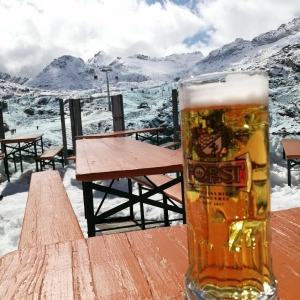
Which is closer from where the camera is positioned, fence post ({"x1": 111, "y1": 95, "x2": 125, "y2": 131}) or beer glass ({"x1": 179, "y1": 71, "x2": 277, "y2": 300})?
beer glass ({"x1": 179, "y1": 71, "x2": 277, "y2": 300})

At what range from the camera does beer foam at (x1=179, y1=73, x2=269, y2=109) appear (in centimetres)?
50

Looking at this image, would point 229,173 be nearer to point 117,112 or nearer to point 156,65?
point 117,112

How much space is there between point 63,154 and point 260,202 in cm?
810

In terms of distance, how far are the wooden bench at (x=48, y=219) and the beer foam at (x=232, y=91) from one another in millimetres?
899

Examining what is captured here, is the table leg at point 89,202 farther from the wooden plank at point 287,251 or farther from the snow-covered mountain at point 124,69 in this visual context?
the snow-covered mountain at point 124,69

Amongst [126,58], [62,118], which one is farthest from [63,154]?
[126,58]

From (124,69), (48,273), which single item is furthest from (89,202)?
(124,69)

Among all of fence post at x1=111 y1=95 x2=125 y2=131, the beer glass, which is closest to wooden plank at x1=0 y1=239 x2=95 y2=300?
the beer glass

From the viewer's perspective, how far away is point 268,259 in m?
0.55

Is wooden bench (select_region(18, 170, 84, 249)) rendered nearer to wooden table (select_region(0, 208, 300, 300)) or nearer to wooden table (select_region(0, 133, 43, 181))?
wooden table (select_region(0, 208, 300, 300))

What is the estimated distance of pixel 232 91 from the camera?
0.50 metres

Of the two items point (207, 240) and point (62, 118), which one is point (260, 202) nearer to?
point (207, 240)

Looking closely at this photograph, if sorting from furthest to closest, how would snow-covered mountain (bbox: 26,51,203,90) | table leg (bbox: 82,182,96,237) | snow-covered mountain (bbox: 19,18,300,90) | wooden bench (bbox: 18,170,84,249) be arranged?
snow-covered mountain (bbox: 26,51,203,90)
snow-covered mountain (bbox: 19,18,300,90)
table leg (bbox: 82,182,96,237)
wooden bench (bbox: 18,170,84,249)

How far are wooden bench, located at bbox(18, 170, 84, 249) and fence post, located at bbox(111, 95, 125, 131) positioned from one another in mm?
5623
